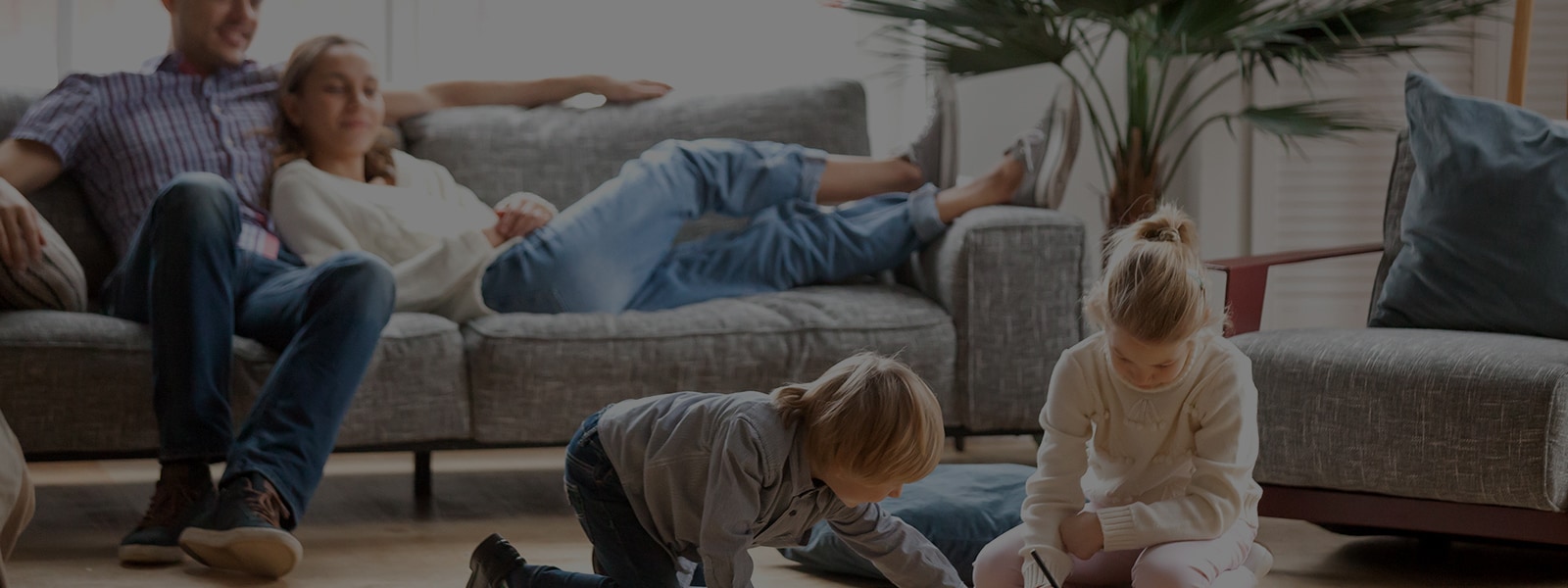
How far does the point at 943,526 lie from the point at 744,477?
0.68 meters

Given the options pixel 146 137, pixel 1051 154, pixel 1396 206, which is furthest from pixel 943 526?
pixel 146 137

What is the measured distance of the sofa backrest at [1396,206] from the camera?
2.52m

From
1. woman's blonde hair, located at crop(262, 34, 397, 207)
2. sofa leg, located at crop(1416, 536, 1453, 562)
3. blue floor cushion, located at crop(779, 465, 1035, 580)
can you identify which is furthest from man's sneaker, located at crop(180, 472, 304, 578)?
sofa leg, located at crop(1416, 536, 1453, 562)

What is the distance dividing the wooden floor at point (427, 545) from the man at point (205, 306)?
0.10 m

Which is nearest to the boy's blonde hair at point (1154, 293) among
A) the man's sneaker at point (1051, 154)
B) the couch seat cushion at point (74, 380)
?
the man's sneaker at point (1051, 154)

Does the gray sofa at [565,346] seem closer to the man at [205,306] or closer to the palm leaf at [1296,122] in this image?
the man at [205,306]

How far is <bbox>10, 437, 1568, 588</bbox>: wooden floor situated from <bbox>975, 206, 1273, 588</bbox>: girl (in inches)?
17.1

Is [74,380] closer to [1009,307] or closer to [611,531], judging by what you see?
[611,531]

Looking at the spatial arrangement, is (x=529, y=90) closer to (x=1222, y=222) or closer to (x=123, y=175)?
(x=123, y=175)

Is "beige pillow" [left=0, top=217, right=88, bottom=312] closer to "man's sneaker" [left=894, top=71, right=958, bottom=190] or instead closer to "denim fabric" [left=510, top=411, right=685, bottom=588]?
"denim fabric" [left=510, top=411, right=685, bottom=588]

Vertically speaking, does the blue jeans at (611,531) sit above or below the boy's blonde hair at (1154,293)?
below

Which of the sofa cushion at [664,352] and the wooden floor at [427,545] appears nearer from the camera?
the wooden floor at [427,545]

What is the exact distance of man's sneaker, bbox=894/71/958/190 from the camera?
9.61 ft

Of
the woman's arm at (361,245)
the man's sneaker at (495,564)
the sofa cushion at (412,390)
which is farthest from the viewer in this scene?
the woman's arm at (361,245)
